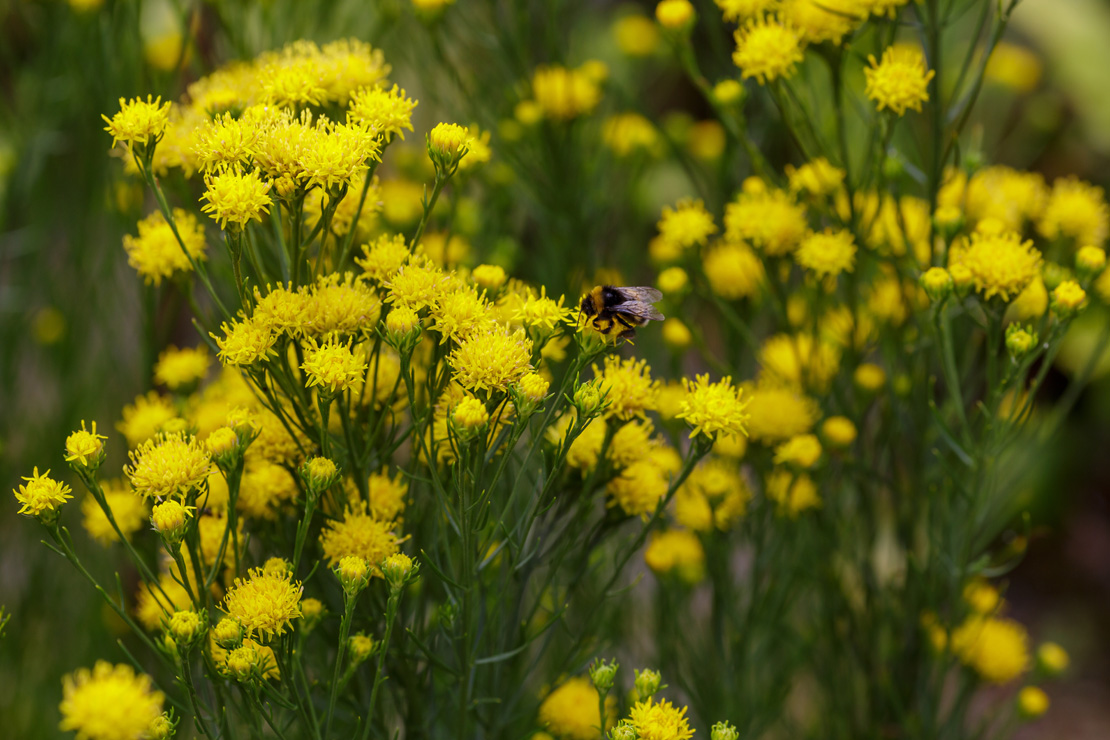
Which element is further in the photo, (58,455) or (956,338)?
(58,455)

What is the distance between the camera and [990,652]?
61.4 inches

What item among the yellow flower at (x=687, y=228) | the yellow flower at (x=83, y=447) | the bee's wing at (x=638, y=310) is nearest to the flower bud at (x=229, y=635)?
the yellow flower at (x=83, y=447)

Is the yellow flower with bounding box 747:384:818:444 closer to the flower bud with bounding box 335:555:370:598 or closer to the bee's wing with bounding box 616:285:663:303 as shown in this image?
the bee's wing with bounding box 616:285:663:303

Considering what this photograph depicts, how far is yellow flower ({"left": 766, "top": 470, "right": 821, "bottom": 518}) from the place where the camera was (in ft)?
4.49

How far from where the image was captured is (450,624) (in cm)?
98

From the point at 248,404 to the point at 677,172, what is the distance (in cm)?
270

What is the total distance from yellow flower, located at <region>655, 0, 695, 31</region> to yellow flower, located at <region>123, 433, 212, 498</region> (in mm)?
1009

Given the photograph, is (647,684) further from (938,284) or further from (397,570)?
(938,284)

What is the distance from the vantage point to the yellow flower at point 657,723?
3.05 ft

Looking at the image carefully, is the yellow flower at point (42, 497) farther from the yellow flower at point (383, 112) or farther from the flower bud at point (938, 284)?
the flower bud at point (938, 284)

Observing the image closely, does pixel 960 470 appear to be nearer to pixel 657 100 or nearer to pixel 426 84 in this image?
pixel 426 84

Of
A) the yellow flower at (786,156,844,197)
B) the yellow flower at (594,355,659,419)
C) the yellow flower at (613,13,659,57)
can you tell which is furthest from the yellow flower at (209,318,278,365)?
the yellow flower at (613,13,659,57)

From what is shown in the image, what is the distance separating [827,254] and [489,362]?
2.26 feet

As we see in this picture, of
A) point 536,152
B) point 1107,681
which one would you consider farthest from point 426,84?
point 1107,681
